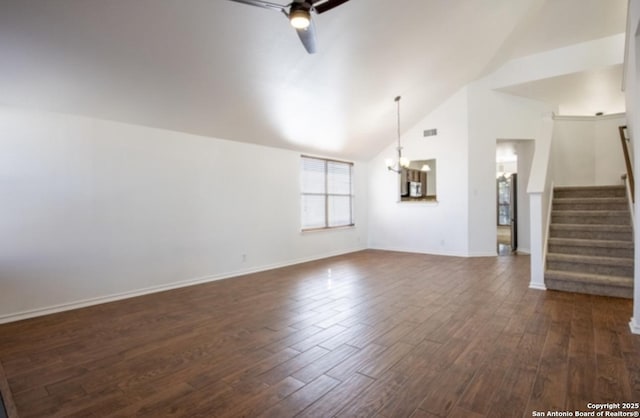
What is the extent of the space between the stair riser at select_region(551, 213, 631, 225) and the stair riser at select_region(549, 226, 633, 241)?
272 millimetres

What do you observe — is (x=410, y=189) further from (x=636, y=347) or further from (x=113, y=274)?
(x=113, y=274)

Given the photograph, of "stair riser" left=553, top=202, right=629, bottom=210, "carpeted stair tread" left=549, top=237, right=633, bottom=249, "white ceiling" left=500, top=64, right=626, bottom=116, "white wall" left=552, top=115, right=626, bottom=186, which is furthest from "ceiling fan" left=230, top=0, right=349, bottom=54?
"white wall" left=552, top=115, right=626, bottom=186

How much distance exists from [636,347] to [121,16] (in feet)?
17.0

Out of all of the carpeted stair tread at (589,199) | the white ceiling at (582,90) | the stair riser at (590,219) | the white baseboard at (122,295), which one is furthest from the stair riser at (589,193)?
the white baseboard at (122,295)

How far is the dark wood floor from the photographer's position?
6.38ft

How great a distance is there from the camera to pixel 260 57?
12.4 ft

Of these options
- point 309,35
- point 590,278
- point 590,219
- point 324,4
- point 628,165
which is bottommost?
point 590,278

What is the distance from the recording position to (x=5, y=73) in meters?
3.02

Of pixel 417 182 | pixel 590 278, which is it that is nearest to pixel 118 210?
pixel 590 278

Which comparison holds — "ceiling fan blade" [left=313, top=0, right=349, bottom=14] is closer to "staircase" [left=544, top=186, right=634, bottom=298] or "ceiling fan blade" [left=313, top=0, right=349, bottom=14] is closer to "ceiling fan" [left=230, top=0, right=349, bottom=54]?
"ceiling fan" [left=230, top=0, right=349, bottom=54]

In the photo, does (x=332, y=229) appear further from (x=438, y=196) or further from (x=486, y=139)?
(x=486, y=139)

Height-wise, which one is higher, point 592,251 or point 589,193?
point 589,193

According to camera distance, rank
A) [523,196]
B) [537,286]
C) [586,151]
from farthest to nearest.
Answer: [523,196] < [586,151] < [537,286]

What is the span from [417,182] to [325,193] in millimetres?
3762
